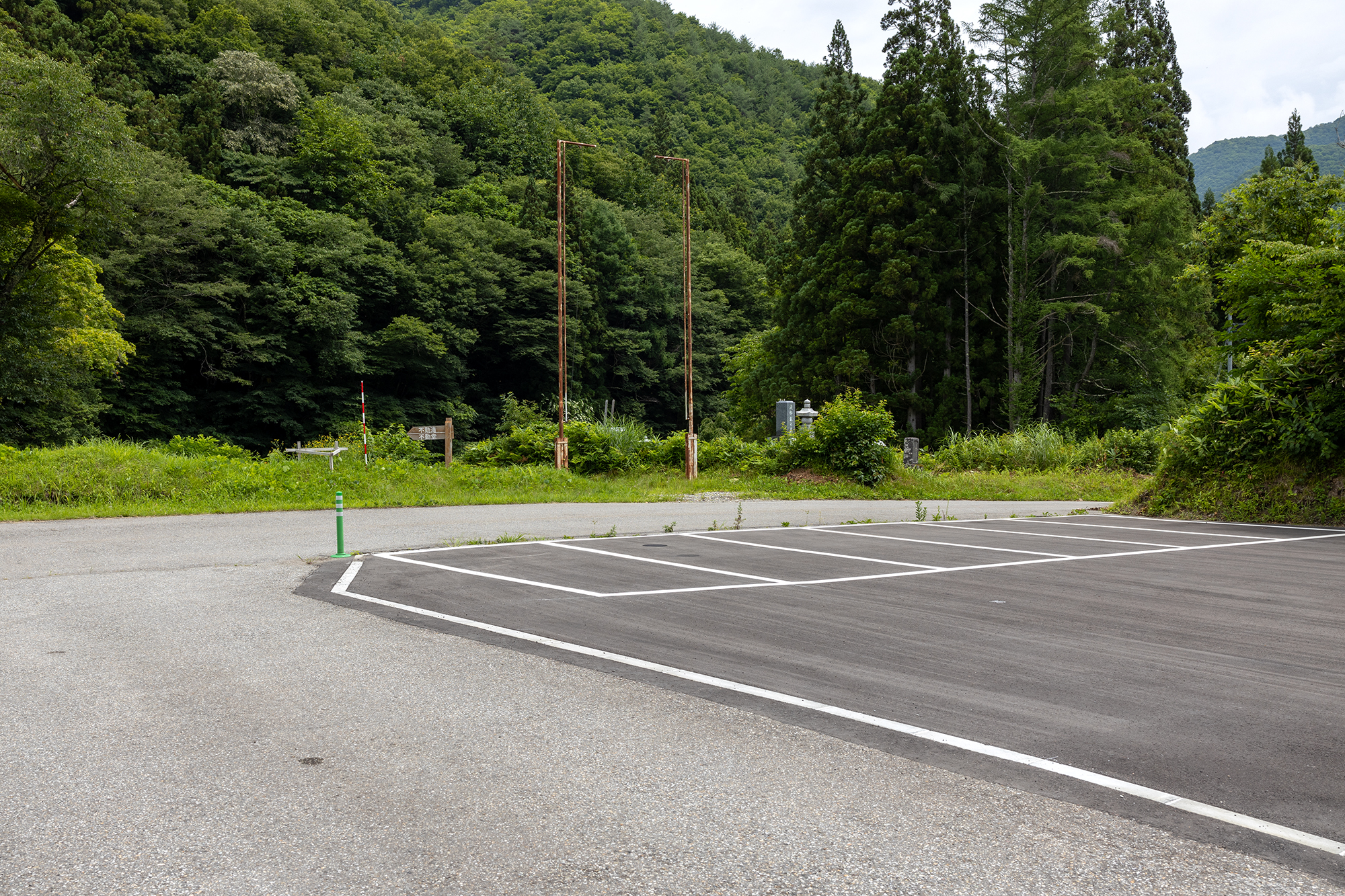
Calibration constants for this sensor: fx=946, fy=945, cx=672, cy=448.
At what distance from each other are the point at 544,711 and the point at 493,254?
59555 mm

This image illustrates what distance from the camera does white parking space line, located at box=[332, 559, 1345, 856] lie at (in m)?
3.52

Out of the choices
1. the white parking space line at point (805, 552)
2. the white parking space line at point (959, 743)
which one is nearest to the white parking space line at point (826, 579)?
the white parking space line at point (805, 552)

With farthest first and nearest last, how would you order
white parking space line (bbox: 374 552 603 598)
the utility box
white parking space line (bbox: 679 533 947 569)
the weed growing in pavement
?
the utility box < the weed growing in pavement < white parking space line (bbox: 679 533 947 569) < white parking space line (bbox: 374 552 603 598)

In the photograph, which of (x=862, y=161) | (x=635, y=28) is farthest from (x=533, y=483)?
(x=635, y=28)

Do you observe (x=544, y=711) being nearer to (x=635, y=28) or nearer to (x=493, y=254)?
(x=493, y=254)

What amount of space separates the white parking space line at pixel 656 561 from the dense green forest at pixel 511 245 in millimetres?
14557

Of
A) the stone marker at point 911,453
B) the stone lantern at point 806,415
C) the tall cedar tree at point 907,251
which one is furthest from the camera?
the tall cedar tree at point 907,251

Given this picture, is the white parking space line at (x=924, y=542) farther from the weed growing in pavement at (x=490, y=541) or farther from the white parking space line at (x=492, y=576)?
the white parking space line at (x=492, y=576)

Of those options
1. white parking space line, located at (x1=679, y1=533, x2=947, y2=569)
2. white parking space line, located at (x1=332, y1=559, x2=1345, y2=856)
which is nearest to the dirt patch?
white parking space line, located at (x1=679, y1=533, x2=947, y2=569)

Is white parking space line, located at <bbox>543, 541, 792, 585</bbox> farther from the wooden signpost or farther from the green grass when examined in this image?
the wooden signpost

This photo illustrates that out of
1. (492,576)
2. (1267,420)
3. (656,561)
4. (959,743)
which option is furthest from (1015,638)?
(1267,420)

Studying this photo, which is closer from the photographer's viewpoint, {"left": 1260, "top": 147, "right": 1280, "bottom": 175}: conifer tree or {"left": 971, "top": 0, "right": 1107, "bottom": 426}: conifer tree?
{"left": 971, "top": 0, "right": 1107, "bottom": 426}: conifer tree

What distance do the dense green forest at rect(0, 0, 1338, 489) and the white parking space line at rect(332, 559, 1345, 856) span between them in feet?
60.4

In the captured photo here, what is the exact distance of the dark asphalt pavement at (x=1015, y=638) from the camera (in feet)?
13.7
